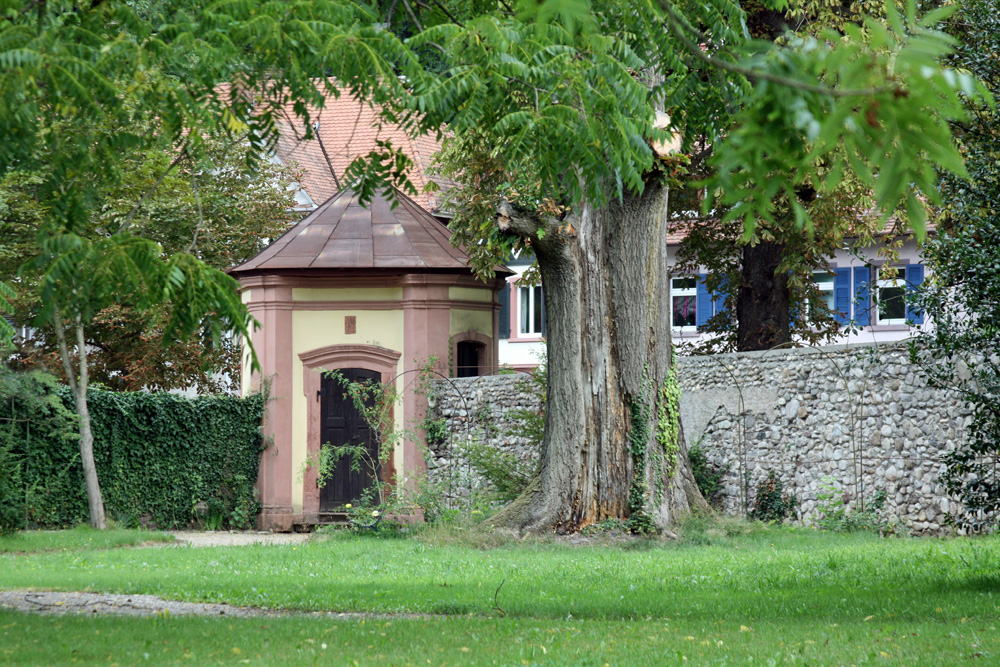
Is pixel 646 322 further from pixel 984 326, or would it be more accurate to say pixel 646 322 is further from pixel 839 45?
pixel 839 45

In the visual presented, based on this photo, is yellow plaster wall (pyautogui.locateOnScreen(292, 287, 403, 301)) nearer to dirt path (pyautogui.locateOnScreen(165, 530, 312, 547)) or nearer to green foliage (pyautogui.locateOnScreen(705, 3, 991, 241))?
dirt path (pyautogui.locateOnScreen(165, 530, 312, 547))

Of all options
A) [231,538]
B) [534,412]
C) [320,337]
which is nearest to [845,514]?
[534,412]

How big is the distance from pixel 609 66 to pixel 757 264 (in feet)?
48.3

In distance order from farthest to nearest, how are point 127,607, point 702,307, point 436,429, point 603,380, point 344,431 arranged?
point 702,307, point 344,431, point 436,429, point 603,380, point 127,607

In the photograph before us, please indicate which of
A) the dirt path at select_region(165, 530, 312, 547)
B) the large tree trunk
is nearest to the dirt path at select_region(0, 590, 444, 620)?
the large tree trunk

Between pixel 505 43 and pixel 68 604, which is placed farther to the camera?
pixel 68 604

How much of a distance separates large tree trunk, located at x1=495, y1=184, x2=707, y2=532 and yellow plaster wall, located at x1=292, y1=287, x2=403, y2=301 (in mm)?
6667

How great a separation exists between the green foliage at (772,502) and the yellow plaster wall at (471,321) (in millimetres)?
7024

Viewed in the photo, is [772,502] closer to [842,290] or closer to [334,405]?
[334,405]

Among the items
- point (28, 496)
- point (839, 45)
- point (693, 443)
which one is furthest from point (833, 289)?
point (839, 45)

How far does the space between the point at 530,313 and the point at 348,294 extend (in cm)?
1340

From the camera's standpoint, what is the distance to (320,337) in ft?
69.8

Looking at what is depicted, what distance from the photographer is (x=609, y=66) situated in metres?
6.99

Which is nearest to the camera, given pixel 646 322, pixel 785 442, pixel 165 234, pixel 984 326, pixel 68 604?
pixel 984 326
